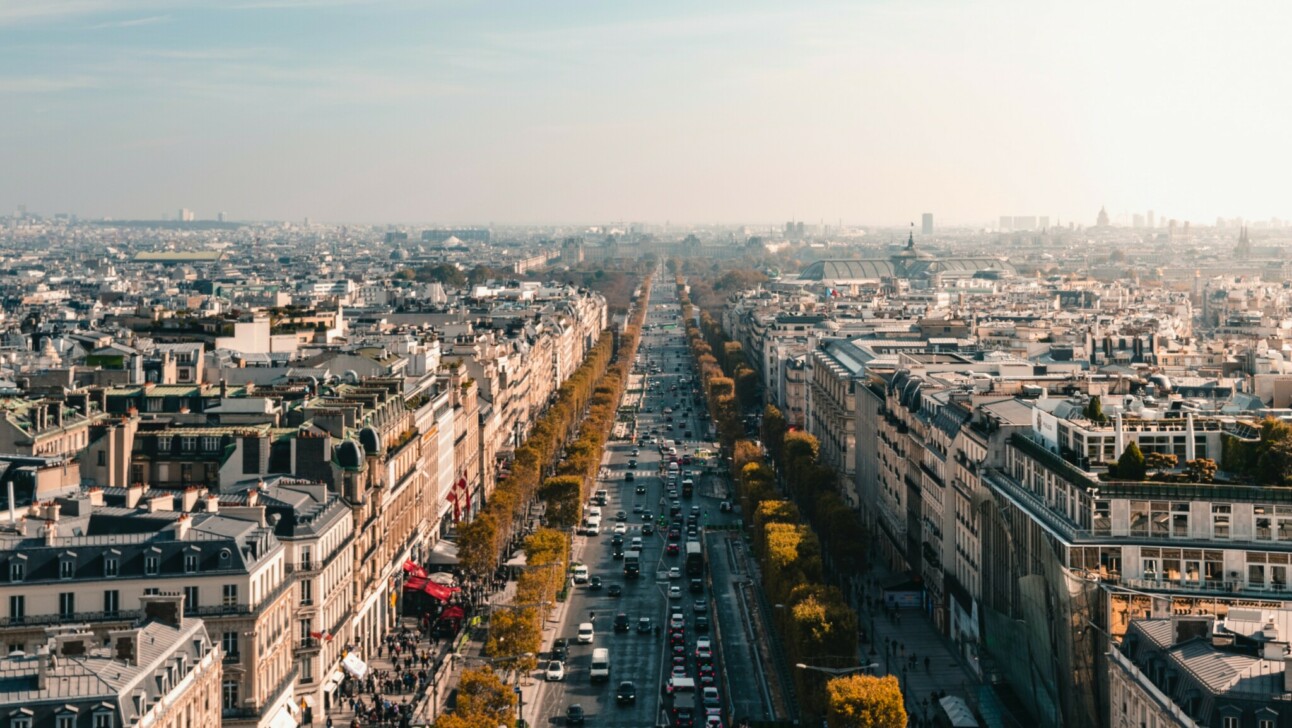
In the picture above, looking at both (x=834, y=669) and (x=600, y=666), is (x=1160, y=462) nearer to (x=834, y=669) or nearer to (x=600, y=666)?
(x=834, y=669)

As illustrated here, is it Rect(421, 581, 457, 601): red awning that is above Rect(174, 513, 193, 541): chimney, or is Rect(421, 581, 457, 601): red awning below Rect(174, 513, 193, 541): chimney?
below

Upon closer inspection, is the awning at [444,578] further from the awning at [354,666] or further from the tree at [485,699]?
the tree at [485,699]

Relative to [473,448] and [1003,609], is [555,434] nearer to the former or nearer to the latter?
[473,448]

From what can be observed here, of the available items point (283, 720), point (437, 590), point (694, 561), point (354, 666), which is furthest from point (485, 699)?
point (694, 561)

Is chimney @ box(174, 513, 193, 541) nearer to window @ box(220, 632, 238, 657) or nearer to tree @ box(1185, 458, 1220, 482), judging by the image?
window @ box(220, 632, 238, 657)

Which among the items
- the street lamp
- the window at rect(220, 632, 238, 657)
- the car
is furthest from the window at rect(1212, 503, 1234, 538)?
the window at rect(220, 632, 238, 657)

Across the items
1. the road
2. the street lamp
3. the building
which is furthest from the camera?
the road

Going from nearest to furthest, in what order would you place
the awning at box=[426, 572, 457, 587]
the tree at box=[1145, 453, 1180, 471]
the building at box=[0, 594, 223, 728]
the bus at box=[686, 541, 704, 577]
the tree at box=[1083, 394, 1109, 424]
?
the building at box=[0, 594, 223, 728] → the tree at box=[1145, 453, 1180, 471] → the tree at box=[1083, 394, 1109, 424] → the awning at box=[426, 572, 457, 587] → the bus at box=[686, 541, 704, 577]
